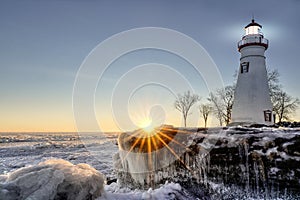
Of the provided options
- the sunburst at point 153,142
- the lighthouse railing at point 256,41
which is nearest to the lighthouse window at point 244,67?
the lighthouse railing at point 256,41

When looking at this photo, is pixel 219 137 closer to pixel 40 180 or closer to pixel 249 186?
pixel 249 186

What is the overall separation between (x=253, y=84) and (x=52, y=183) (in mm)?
16886

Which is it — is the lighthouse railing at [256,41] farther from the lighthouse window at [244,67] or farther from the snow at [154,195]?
the snow at [154,195]

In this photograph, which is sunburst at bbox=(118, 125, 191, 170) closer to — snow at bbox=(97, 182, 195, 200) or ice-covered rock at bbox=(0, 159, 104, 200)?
snow at bbox=(97, 182, 195, 200)

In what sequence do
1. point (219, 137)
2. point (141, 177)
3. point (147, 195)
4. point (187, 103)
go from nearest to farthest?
1. point (147, 195)
2. point (219, 137)
3. point (141, 177)
4. point (187, 103)

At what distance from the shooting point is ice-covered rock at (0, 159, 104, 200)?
3924mm

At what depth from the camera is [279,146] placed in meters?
5.87

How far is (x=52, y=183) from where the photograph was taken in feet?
13.6

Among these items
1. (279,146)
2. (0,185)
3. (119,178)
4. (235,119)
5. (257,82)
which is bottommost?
(119,178)

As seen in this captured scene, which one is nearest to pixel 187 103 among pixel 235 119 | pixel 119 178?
pixel 235 119

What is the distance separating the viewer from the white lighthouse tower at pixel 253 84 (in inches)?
658

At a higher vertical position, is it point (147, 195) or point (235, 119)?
point (235, 119)

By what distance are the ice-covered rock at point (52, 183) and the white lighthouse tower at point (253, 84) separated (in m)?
14.9

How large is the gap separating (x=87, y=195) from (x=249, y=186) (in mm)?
4109
